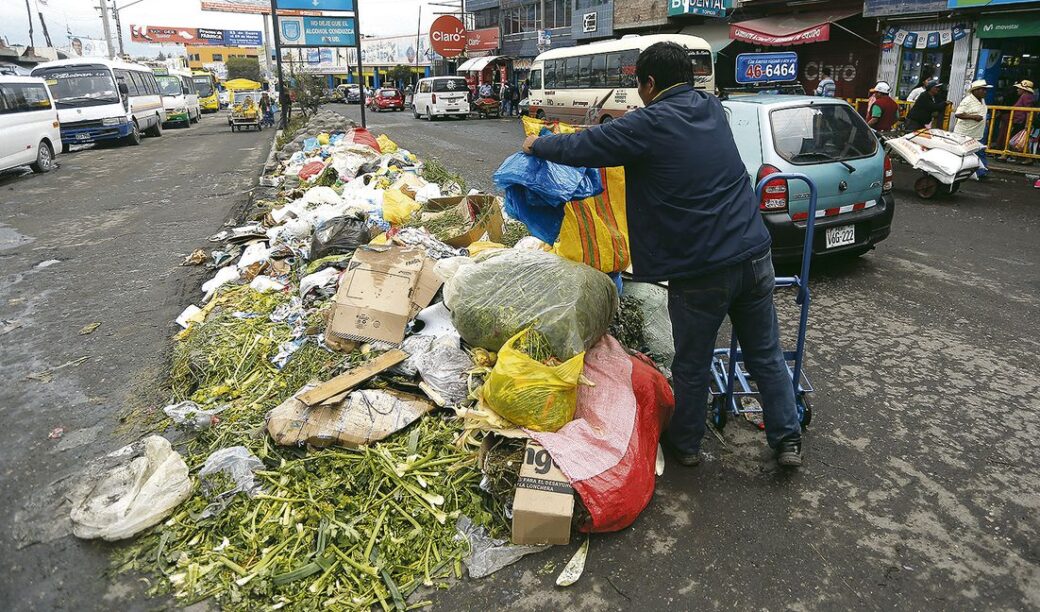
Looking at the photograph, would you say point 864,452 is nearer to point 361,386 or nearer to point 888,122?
point 361,386

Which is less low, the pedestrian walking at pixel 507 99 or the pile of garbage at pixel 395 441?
the pedestrian walking at pixel 507 99

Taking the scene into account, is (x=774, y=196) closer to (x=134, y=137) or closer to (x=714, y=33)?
(x=714, y=33)

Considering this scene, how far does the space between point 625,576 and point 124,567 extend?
201 cm

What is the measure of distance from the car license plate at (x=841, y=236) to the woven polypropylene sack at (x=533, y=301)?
2940mm

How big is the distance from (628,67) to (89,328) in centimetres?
1676

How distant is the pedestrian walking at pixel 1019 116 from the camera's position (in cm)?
1224

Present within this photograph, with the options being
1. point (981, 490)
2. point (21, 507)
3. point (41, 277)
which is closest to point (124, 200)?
point (41, 277)

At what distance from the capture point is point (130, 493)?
9.71 ft

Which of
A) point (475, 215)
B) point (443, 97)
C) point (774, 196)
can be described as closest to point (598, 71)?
point (443, 97)

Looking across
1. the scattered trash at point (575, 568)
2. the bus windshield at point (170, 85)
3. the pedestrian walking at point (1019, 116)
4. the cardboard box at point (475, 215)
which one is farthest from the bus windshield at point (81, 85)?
the pedestrian walking at point (1019, 116)

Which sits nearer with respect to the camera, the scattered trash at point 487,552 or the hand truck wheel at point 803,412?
the scattered trash at point 487,552

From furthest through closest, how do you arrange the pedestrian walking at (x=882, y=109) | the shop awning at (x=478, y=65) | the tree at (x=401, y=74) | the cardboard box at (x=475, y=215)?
the tree at (x=401, y=74)
the shop awning at (x=478, y=65)
the pedestrian walking at (x=882, y=109)
the cardboard box at (x=475, y=215)

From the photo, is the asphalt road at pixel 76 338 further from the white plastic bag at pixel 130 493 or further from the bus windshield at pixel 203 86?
the bus windshield at pixel 203 86

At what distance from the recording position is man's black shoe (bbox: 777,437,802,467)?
10.3 ft
